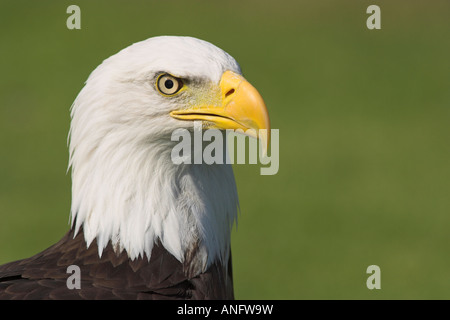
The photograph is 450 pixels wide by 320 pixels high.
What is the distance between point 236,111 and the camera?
3.55 m

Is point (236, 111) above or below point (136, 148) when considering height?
above

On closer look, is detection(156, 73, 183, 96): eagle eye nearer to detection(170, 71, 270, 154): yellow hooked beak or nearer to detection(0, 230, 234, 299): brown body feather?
detection(170, 71, 270, 154): yellow hooked beak

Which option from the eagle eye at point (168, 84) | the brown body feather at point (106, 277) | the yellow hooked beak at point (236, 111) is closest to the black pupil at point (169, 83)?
the eagle eye at point (168, 84)

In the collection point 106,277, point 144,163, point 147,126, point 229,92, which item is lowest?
point 106,277

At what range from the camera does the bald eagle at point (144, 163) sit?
3.53m

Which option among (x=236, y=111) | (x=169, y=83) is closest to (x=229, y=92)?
(x=236, y=111)

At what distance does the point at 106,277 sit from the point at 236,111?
3.15 feet

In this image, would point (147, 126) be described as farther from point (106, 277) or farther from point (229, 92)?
point (106, 277)

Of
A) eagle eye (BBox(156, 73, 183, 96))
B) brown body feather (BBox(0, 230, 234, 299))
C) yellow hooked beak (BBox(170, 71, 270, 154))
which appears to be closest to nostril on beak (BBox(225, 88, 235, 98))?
yellow hooked beak (BBox(170, 71, 270, 154))

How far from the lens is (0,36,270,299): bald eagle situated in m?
3.53

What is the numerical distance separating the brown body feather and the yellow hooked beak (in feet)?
2.07

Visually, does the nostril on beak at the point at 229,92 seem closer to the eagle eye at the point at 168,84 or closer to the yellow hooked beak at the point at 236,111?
the yellow hooked beak at the point at 236,111

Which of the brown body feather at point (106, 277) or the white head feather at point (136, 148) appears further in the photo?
the white head feather at point (136, 148)

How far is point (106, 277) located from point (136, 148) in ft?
1.98
